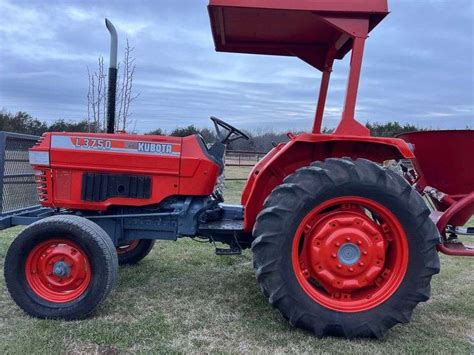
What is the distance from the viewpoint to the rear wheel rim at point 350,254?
3.33 meters

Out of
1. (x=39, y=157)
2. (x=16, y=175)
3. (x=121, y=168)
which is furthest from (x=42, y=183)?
(x=121, y=168)

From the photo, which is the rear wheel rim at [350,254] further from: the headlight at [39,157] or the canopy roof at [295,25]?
the headlight at [39,157]

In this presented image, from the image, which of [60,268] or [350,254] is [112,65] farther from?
[350,254]

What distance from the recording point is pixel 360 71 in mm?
3555

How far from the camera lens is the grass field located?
10.2ft

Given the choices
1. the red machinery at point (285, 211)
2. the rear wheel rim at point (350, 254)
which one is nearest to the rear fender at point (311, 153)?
the red machinery at point (285, 211)

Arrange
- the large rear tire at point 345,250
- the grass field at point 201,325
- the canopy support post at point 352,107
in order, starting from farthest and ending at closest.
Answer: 1. the canopy support post at point 352,107
2. the large rear tire at point 345,250
3. the grass field at point 201,325

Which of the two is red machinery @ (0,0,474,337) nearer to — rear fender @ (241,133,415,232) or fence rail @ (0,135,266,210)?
rear fender @ (241,133,415,232)

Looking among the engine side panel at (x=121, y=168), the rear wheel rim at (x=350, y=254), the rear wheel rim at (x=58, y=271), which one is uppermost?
the engine side panel at (x=121, y=168)

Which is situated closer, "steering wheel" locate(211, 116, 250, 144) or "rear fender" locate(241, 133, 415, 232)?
"rear fender" locate(241, 133, 415, 232)

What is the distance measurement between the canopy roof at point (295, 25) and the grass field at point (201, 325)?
2130 millimetres

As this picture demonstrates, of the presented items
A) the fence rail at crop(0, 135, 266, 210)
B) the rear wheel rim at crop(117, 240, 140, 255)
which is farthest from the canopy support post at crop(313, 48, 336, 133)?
the fence rail at crop(0, 135, 266, 210)

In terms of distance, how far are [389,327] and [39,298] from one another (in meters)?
2.45

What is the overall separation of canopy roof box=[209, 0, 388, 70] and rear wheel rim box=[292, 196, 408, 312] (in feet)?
4.16
